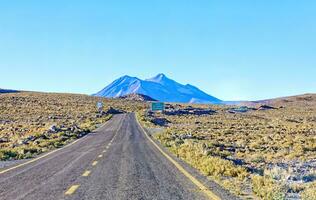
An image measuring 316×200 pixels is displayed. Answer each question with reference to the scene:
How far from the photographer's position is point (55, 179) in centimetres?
1373

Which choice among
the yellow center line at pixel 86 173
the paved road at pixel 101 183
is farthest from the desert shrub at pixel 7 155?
the yellow center line at pixel 86 173

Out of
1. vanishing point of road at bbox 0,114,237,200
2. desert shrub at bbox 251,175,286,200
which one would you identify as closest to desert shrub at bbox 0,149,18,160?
vanishing point of road at bbox 0,114,237,200

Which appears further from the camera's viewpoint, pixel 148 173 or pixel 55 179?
pixel 148 173

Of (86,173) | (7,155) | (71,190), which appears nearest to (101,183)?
(71,190)

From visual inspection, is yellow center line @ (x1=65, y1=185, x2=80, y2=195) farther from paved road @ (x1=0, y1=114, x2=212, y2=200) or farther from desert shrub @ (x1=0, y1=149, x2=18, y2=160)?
desert shrub @ (x1=0, y1=149, x2=18, y2=160)

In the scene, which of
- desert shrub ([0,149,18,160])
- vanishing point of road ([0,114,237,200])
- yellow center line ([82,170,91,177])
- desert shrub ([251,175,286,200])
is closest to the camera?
desert shrub ([251,175,286,200])

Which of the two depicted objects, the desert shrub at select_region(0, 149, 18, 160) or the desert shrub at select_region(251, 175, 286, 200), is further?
the desert shrub at select_region(0, 149, 18, 160)

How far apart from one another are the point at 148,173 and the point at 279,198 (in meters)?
5.97

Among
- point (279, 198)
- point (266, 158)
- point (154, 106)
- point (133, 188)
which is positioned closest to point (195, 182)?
point (133, 188)

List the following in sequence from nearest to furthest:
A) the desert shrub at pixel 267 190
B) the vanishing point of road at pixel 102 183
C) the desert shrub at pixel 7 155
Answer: the desert shrub at pixel 267 190 → the vanishing point of road at pixel 102 183 → the desert shrub at pixel 7 155

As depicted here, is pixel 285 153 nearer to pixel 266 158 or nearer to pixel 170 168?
pixel 266 158

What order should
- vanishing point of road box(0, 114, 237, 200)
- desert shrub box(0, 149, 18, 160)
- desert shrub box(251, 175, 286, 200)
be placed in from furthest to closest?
desert shrub box(0, 149, 18, 160) < vanishing point of road box(0, 114, 237, 200) < desert shrub box(251, 175, 286, 200)

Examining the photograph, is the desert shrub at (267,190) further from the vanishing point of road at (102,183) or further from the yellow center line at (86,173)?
the yellow center line at (86,173)

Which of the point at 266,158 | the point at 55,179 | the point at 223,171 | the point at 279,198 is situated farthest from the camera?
the point at 266,158
